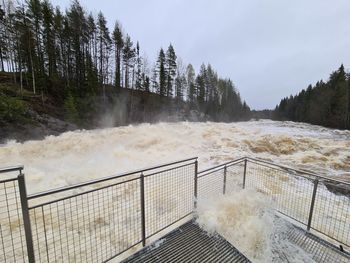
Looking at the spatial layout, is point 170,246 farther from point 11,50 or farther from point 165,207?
point 11,50

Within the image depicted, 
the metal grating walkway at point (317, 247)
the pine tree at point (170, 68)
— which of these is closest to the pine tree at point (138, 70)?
the pine tree at point (170, 68)

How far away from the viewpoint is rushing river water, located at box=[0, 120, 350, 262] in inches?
119

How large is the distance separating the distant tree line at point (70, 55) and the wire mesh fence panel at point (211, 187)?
1337 cm

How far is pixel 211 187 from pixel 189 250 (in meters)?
1.70

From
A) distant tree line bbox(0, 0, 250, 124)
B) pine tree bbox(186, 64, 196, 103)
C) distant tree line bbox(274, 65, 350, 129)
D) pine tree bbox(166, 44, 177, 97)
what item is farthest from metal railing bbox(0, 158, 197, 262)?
distant tree line bbox(274, 65, 350, 129)

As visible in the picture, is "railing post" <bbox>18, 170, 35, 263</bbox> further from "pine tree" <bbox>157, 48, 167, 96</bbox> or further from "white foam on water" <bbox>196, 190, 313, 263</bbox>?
"pine tree" <bbox>157, 48, 167, 96</bbox>

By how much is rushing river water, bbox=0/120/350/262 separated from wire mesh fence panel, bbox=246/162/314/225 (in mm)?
637

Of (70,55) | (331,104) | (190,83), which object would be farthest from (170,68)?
(331,104)

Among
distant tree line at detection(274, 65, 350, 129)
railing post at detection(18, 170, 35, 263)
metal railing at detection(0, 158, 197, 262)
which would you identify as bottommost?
metal railing at detection(0, 158, 197, 262)

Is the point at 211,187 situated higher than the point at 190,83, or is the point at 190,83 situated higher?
the point at 190,83

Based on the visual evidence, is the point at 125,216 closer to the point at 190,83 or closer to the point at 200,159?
the point at 200,159

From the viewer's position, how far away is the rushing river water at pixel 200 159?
302 cm

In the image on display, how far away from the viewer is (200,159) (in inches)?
330

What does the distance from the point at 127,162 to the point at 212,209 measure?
489cm
